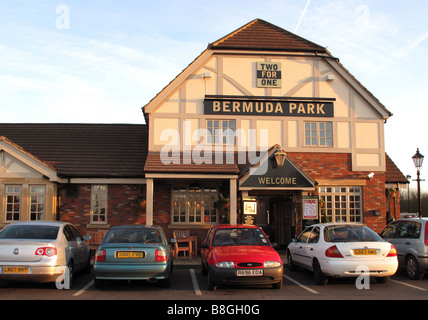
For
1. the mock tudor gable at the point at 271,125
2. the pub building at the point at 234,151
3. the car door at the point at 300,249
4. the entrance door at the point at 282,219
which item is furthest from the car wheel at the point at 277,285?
the entrance door at the point at 282,219

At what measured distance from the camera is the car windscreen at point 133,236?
9.76 m

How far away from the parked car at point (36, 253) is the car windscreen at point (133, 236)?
1007 millimetres

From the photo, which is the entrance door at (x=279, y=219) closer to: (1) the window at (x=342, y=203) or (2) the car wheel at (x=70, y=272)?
(1) the window at (x=342, y=203)

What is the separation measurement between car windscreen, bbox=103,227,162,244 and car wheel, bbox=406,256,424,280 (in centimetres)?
643

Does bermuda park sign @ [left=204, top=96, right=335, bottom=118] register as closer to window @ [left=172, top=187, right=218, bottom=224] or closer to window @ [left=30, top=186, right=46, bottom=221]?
window @ [left=172, top=187, right=218, bottom=224]

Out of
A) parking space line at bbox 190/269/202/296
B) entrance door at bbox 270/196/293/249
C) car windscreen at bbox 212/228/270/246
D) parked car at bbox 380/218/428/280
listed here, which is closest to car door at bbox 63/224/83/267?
parking space line at bbox 190/269/202/296

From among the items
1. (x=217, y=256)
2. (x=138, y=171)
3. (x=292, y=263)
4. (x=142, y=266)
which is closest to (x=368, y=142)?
(x=292, y=263)

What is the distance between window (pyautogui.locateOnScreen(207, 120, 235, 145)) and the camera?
57.3ft

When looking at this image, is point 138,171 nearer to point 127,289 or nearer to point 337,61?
point 127,289

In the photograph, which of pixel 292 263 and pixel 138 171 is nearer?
pixel 292 263

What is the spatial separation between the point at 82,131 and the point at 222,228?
38.5 ft

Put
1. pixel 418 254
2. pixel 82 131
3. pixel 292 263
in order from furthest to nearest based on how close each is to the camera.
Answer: pixel 82 131, pixel 292 263, pixel 418 254
